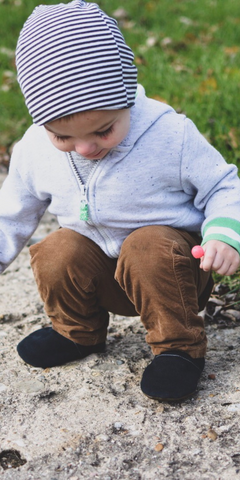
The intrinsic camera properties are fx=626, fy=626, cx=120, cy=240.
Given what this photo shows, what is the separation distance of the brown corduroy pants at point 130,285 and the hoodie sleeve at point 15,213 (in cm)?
12

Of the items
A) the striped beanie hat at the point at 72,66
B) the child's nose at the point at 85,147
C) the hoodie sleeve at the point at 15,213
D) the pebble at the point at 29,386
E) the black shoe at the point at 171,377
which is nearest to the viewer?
the striped beanie hat at the point at 72,66

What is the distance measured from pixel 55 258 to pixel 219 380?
0.65 metres

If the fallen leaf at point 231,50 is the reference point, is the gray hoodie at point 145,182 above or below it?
above

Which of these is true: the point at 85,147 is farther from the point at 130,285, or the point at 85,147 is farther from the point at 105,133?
the point at 130,285

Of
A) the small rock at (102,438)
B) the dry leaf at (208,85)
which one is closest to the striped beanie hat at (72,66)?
the small rock at (102,438)

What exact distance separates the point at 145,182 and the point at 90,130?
0.30 meters

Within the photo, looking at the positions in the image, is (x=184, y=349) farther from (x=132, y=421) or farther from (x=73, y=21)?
(x=73, y=21)

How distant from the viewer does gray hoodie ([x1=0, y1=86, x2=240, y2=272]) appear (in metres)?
1.89

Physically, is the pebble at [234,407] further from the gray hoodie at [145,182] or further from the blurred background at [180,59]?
the blurred background at [180,59]

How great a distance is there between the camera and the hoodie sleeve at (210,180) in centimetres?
186

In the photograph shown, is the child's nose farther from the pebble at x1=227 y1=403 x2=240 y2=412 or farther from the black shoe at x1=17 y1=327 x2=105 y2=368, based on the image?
the pebble at x1=227 y1=403 x2=240 y2=412

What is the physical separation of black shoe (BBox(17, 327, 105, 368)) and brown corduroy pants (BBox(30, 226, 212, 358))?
30 mm

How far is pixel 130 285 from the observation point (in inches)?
74.9

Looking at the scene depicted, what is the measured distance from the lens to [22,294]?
8.84 feet
